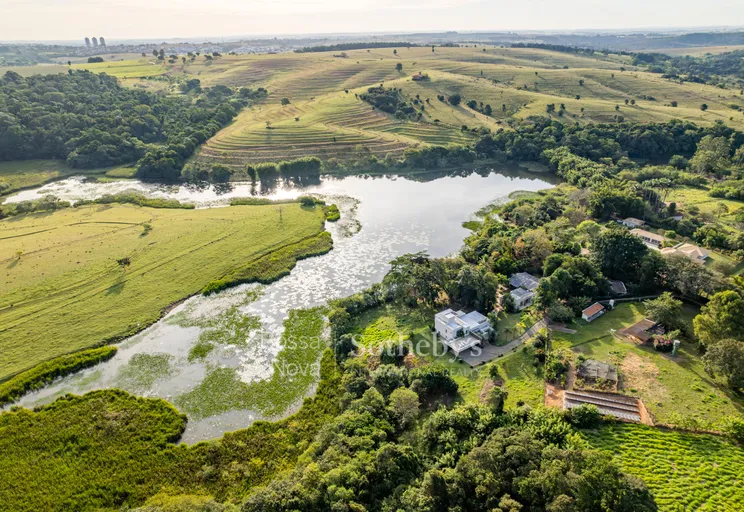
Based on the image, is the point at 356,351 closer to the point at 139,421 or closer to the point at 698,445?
the point at 139,421

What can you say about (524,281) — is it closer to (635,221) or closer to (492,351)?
(492,351)

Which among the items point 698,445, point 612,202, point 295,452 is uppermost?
point 612,202

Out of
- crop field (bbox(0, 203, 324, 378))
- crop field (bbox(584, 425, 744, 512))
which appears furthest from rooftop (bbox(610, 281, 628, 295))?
crop field (bbox(0, 203, 324, 378))

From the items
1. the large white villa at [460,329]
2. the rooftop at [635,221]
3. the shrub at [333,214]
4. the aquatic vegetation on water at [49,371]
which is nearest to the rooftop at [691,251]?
the rooftop at [635,221]

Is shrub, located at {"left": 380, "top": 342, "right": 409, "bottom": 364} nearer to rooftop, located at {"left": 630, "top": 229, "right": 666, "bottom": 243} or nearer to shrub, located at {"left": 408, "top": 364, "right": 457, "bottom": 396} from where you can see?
shrub, located at {"left": 408, "top": 364, "right": 457, "bottom": 396}

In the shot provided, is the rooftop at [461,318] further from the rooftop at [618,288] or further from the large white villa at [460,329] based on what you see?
the rooftop at [618,288]

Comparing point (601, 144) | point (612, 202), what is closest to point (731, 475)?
point (612, 202)
